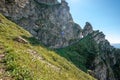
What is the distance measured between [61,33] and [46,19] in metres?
Result: 19.9

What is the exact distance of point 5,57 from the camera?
33.1 m

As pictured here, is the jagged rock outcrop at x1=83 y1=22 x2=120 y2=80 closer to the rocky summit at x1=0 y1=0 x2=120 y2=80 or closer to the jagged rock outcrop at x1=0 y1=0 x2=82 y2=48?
the rocky summit at x1=0 y1=0 x2=120 y2=80

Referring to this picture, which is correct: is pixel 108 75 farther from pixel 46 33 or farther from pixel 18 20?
pixel 18 20

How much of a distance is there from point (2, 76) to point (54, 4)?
5860 inches

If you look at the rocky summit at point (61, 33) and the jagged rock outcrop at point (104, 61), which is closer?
the rocky summit at point (61, 33)

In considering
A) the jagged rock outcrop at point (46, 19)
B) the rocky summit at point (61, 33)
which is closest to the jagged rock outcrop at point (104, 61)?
the rocky summit at point (61, 33)

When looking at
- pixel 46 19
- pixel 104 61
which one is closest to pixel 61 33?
pixel 46 19

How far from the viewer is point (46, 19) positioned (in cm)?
15238

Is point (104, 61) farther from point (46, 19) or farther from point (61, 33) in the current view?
point (46, 19)

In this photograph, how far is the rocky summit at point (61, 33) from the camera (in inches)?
4655

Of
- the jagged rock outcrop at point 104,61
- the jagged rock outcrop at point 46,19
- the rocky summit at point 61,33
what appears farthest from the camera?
the jagged rock outcrop at point 104,61

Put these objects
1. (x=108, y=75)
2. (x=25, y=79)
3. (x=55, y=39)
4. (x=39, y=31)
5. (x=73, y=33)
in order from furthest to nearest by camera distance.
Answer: (x=73, y=33), (x=108, y=75), (x=55, y=39), (x=39, y=31), (x=25, y=79)

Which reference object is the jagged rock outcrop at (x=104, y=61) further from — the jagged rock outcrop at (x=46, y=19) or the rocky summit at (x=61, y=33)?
the jagged rock outcrop at (x=46, y=19)

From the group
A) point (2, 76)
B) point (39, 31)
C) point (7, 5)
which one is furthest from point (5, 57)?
point (39, 31)
